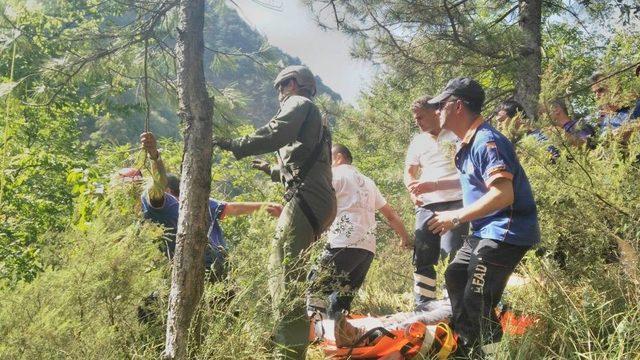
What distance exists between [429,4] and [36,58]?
17.5 ft

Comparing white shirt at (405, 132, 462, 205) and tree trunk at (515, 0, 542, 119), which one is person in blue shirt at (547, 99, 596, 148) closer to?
white shirt at (405, 132, 462, 205)

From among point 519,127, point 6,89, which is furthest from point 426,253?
point 6,89

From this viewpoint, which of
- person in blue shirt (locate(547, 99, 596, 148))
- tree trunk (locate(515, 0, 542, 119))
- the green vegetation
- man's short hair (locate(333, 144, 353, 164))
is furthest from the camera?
tree trunk (locate(515, 0, 542, 119))

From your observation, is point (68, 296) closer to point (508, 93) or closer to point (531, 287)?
point (531, 287)

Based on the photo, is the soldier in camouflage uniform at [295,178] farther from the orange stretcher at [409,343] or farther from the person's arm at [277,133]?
the orange stretcher at [409,343]

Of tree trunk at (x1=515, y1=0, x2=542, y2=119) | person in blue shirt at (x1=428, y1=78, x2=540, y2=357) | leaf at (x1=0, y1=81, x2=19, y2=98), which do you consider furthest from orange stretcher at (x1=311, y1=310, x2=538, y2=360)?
tree trunk at (x1=515, y1=0, x2=542, y2=119)

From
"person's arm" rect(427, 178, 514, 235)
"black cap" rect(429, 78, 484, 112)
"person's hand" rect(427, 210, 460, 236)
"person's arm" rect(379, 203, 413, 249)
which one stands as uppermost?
"black cap" rect(429, 78, 484, 112)

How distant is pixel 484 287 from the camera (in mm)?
2682

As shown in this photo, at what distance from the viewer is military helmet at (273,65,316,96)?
321 cm

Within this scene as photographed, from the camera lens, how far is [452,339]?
2871mm

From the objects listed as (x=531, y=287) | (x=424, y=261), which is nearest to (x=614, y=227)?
(x=531, y=287)

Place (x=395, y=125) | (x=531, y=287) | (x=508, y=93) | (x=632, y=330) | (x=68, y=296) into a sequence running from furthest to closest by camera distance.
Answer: (x=395, y=125)
(x=508, y=93)
(x=531, y=287)
(x=632, y=330)
(x=68, y=296)

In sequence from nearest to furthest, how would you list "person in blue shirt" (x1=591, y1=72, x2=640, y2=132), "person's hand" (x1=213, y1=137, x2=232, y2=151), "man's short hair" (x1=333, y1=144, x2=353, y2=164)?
1. "person's hand" (x1=213, y1=137, x2=232, y2=151)
2. "person in blue shirt" (x1=591, y1=72, x2=640, y2=132)
3. "man's short hair" (x1=333, y1=144, x2=353, y2=164)

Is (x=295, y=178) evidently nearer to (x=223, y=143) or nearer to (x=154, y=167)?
(x=223, y=143)
